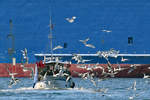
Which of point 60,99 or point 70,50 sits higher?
point 70,50

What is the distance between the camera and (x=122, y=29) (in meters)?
75.9

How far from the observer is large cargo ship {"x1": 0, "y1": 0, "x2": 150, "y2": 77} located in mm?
75250

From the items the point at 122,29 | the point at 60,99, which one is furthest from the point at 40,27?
the point at 60,99

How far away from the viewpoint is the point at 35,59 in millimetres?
75625

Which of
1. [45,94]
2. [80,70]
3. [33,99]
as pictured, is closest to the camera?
[33,99]

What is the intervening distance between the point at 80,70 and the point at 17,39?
7.44 metres

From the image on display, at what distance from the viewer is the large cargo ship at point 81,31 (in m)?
75.2

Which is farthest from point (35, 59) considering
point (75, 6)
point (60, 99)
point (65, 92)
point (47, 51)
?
point (60, 99)

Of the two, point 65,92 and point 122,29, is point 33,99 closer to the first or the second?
point 65,92

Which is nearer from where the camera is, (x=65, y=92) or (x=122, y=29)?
(x=65, y=92)

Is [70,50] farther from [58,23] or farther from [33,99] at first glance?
[33,99]

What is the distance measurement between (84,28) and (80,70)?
431 cm

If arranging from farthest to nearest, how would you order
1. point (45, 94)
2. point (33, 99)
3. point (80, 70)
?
1. point (80, 70)
2. point (45, 94)
3. point (33, 99)

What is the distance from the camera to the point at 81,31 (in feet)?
251
